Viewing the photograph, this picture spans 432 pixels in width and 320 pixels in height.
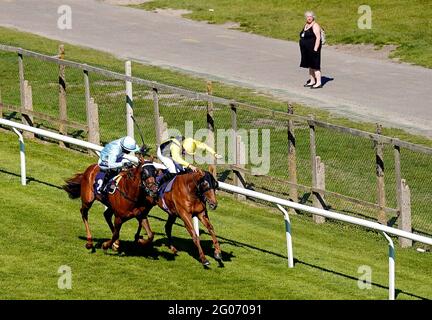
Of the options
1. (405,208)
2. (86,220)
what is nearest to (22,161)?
(86,220)

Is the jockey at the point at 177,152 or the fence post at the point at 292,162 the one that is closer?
the jockey at the point at 177,152

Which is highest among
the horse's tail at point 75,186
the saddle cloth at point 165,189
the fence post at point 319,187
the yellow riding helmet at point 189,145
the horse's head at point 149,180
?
the yellow riding helmet at point 189,145

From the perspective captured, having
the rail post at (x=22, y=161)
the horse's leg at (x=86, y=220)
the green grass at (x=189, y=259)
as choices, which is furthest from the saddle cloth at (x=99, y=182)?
the rail post at (x=22, y=161)

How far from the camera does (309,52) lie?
2941 cm

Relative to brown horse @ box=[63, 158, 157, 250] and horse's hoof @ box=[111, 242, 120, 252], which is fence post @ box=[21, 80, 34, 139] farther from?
horse's hoof @ box=[111, 242, 120, 252]

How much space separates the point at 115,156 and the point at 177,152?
3.10 feet

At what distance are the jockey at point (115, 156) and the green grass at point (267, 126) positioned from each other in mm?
4534

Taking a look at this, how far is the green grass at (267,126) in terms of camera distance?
68.6 ft

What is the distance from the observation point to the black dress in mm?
29281

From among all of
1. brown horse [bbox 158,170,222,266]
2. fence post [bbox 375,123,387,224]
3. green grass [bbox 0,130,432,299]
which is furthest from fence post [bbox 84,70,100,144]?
brown horse [bbox 158,170,222,266]

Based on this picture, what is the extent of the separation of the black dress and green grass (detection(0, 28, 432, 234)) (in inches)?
51.1

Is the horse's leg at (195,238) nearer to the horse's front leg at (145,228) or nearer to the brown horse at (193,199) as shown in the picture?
the brown horse at (193,199)
